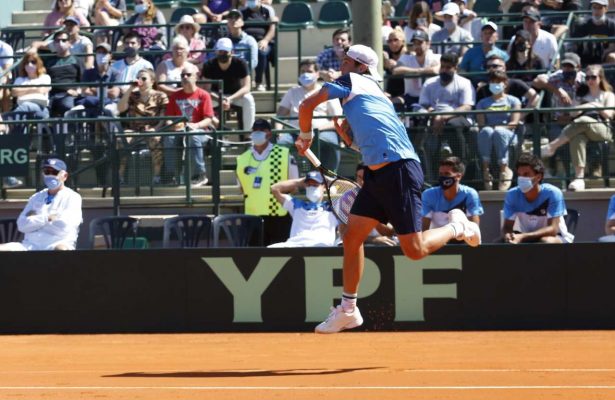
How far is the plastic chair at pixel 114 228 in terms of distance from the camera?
49.3 feet

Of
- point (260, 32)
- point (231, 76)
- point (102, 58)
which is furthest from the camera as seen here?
point (260, 32)

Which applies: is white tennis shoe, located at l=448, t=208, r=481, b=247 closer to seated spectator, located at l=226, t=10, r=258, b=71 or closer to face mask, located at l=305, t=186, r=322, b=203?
face mask, located at l=305, t=186, r=322, b=203

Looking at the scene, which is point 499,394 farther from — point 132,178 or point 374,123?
point 132,178

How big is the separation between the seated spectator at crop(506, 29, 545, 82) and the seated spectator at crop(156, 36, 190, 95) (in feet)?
13.8

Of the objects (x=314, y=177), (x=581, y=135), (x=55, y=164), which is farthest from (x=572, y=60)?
(x=55, y=164)

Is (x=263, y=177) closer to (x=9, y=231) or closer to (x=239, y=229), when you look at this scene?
(x=239, y=229)

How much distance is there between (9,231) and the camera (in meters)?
15.4

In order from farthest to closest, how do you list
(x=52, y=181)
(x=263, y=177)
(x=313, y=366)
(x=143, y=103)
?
(x=143, y=103)
(x=263, y=177)
(x=52, y=181)
(x=313, y=366)

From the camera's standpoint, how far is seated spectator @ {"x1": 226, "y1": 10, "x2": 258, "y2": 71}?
696 inches

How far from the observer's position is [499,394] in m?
7.91

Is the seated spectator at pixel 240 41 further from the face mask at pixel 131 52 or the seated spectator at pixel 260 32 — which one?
the face mask at pixel 131 52

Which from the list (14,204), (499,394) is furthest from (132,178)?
(499,394)

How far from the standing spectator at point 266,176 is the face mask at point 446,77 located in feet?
7.04

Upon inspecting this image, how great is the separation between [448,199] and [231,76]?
14.6 feet
